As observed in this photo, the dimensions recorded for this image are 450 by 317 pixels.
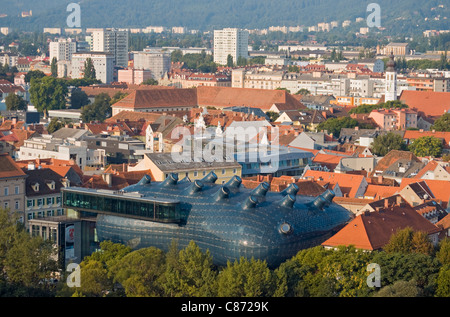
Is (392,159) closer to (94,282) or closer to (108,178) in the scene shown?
(108,178)

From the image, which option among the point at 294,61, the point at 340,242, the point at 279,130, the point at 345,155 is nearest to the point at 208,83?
the point at 294,61

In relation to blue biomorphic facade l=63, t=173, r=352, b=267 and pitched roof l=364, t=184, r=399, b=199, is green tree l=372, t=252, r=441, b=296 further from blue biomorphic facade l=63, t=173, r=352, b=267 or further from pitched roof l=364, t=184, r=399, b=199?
pitched roof l=364, t=184, r=399, b=199

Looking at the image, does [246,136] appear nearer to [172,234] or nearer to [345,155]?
[345,155]

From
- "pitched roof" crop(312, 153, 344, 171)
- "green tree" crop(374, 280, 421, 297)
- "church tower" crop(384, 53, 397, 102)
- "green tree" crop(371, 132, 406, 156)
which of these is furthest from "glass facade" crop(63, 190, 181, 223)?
"church tower" crop(384, 53, 397, 102)

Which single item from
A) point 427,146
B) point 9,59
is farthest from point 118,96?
point 9,59

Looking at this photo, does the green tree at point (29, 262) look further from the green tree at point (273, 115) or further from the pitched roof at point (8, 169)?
the green tree at point (273, 115)
